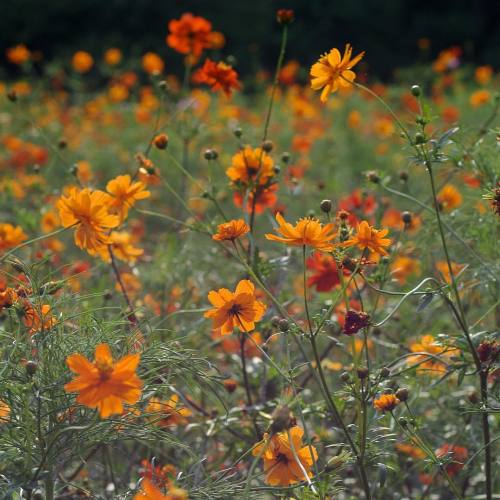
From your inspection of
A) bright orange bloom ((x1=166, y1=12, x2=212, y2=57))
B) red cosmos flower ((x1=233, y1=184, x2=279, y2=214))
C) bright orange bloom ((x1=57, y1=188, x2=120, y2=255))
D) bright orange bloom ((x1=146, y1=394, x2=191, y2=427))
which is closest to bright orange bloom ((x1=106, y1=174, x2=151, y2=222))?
bright orange bloom ((x1=57, y1=188, x2=120, y2=255))

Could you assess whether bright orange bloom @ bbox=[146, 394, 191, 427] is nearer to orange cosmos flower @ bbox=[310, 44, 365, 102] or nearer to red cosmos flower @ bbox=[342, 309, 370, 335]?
red cosmos flower @ bbox=[342, 309, 370, 335]

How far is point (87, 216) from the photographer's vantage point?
139 centimetres

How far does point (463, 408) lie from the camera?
156cm

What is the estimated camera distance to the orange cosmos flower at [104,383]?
3.32 feet

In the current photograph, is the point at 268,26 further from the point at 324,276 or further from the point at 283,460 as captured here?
the point at 283,460

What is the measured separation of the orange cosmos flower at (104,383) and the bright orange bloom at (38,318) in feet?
0.79

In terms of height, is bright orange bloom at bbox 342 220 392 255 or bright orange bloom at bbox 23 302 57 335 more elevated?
bright orange bloom at bbox 342 220 392 255

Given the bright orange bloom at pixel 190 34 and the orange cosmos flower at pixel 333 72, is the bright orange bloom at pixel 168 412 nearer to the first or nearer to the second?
the orange cosmos flower at pixel 333 72

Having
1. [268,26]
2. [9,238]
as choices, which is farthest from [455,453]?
[268,26]

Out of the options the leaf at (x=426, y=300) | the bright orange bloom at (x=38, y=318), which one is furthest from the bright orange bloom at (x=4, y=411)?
the leaf at (x=426, y=300)

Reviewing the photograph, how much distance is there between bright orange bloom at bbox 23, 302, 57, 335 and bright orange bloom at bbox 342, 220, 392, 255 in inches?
16.2

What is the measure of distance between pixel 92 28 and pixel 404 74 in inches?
170

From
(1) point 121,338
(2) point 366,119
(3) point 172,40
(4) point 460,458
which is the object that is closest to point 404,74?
(2) point 366,119

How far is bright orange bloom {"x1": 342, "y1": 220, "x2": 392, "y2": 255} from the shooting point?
49.1 inches
